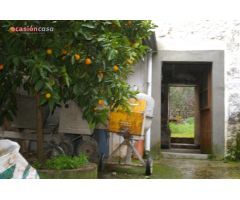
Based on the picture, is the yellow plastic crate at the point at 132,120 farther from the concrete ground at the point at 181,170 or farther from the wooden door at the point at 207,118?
the wooden door at the point at 207,118

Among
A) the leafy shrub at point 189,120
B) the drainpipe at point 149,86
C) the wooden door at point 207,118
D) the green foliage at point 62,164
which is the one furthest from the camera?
the leafy shrub at point 189,120

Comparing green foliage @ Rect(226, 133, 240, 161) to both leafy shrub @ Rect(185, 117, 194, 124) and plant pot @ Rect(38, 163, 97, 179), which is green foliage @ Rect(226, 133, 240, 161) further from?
leafy shrub @ Rect(185, 117, 194, 124)

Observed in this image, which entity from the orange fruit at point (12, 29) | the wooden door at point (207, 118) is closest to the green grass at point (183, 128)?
the wooden door at point (207, 118)

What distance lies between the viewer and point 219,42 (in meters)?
6.21

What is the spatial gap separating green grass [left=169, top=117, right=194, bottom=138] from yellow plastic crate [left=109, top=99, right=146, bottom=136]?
633 centimetres

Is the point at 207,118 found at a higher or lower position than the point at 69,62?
lower

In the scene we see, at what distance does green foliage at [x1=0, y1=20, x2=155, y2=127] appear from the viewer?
2979 millimetres

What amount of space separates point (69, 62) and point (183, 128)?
27.1ft

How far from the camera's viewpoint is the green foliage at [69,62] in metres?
2.98

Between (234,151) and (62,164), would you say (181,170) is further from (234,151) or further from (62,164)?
(62,164)

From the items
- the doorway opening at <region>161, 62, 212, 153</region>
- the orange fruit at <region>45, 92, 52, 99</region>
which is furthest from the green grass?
the orange fruit at <region>45, 92, 52, 99</region>

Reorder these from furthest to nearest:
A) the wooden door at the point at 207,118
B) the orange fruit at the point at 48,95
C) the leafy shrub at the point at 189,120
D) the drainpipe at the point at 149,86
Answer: the leafy shrub at the point at 189,120
the wooden door at the point at 207,118
the drainpipe at the point at 149,86
the orange fruit at the point at 48,95

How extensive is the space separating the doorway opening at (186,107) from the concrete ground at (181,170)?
0.83 metres

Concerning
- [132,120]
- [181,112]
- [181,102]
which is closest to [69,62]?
[132,120]
